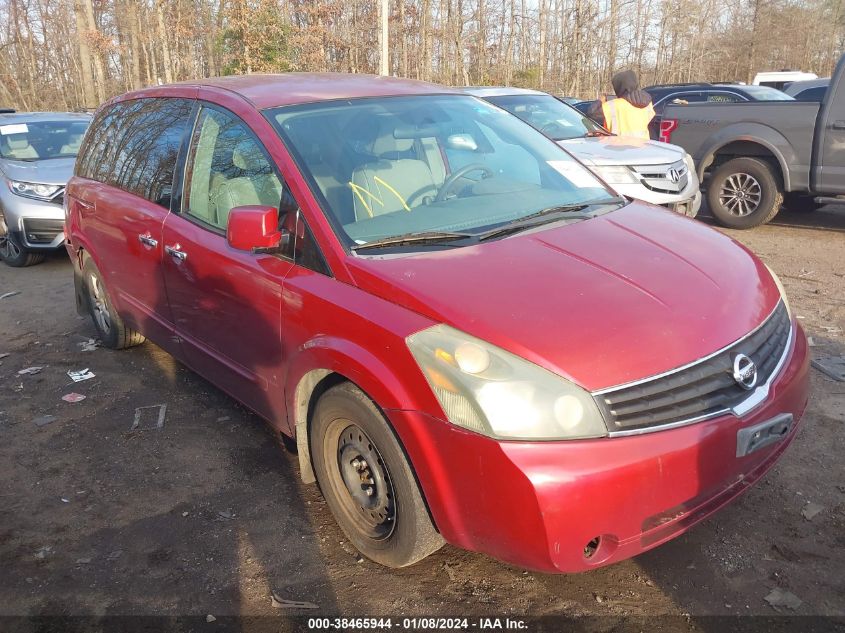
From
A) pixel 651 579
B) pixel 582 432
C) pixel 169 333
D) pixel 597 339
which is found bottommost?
pixel 651 579

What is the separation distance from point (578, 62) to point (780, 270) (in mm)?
24282

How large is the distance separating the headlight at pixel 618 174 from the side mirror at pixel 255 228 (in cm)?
505

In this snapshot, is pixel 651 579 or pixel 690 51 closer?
pixel 651 579

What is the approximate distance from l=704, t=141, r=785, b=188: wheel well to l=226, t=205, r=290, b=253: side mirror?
717cm

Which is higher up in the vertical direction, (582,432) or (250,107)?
(250,107)

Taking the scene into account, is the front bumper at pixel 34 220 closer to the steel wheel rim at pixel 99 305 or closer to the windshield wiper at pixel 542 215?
the steel wheel rim at pixel 99 305

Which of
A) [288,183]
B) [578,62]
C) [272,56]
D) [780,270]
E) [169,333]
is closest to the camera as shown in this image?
[288,183]

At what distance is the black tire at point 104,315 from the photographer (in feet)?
16.8

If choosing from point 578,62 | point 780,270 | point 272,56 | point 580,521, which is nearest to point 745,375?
point 580,521

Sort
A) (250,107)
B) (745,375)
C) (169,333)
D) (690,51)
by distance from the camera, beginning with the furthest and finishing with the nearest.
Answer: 1. (690,51)
2. (169,333)
3. (250,107)
4. (745,375)

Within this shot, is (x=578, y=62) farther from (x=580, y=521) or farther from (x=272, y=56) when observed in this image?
(x=580, y=521)

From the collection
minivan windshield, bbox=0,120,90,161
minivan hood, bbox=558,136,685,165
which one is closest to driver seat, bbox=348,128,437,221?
minivan hood, bbox=558,136,685,165

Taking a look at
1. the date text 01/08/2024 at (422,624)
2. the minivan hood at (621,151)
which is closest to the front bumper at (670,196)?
the minivan hood at (621,151)

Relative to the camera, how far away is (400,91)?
3711 mm
